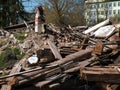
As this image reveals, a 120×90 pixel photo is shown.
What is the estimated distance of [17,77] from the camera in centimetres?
848

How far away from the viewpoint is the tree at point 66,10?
3994 centimetres

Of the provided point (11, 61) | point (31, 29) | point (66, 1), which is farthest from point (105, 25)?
point (66, 1)

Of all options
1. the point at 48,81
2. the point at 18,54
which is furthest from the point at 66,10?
the point at 48,81

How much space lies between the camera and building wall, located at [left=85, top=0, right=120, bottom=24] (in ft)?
152

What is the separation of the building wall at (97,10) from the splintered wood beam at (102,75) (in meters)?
29.7

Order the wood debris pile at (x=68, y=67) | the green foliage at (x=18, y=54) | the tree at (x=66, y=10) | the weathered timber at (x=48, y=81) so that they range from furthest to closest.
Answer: the tree at (x=66, y=10)
the green foliage at (x=18, y=54)
the wood debris pile at (x=68, y=67)
the weathered timber at (x=48, y=81)

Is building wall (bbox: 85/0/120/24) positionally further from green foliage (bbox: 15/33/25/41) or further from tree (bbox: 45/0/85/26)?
green foliage (bbox: 15/33/25/41)

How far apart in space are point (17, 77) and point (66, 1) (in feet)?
106

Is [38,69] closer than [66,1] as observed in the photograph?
Yes

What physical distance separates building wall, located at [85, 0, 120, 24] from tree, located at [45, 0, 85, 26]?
191cm

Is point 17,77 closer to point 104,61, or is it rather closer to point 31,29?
Result: point 104,61

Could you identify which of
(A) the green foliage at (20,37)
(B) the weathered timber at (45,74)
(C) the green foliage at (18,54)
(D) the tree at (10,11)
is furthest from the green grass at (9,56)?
(D) the tree at (10,11)

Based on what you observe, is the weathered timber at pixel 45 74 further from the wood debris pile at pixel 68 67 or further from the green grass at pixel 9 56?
the green grass at pixel 9 56

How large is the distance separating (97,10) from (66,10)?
46.2 ft
